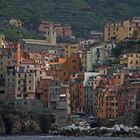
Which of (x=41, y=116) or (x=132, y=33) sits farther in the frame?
(x=132, y=33)

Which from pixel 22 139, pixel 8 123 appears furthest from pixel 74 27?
pixel 22 139

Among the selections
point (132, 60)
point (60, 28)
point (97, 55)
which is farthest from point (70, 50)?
point (60, 28)

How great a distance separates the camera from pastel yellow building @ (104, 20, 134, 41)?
158125 millimetres

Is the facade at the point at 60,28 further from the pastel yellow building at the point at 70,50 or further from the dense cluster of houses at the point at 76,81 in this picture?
the dense cluster of houses at the point at 76,81

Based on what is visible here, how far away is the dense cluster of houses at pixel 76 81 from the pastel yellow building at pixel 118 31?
1.00m

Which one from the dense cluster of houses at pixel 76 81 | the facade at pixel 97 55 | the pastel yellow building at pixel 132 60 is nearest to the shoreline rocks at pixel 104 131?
the dense cluster of houses at pixel 76 81

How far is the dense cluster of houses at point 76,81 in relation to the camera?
129625 millimetres

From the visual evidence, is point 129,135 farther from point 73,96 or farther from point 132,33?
point 132,33

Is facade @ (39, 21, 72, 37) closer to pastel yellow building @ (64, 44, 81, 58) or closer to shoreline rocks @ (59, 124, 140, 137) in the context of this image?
pastel yellow building @ (64, 44, 81, 58)

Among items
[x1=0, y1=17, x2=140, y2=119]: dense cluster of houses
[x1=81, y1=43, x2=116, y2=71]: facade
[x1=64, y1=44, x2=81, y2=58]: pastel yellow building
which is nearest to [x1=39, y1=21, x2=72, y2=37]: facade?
[x1=64, y1=44, x2=81, y2=58]: pastel yellow building

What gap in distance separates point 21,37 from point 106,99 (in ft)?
159

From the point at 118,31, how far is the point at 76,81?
76.2 feet

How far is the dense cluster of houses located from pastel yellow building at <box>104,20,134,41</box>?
1.00 meters

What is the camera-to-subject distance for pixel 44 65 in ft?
493
